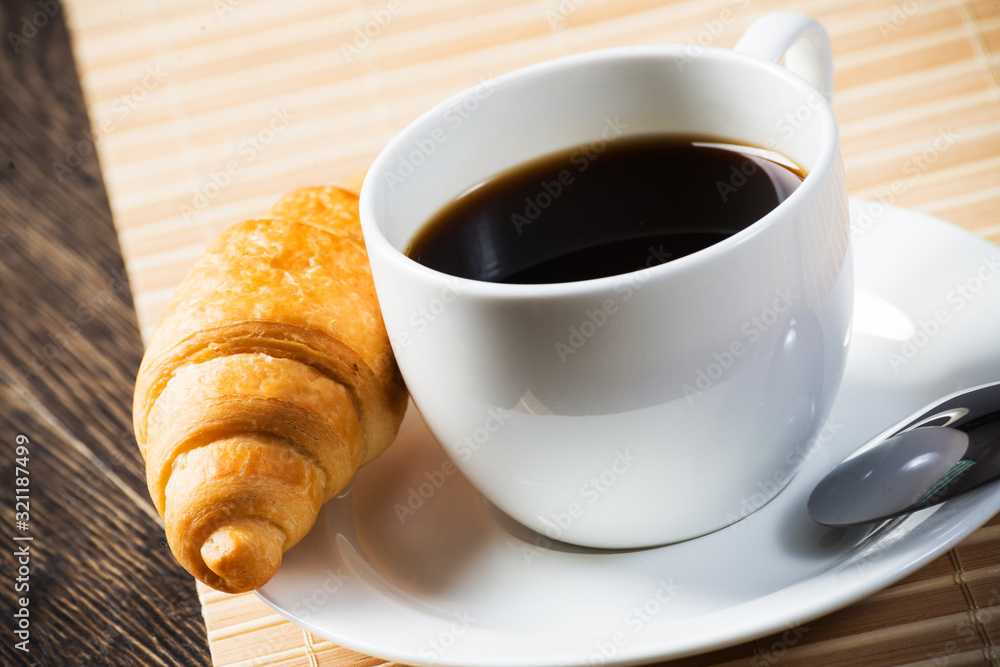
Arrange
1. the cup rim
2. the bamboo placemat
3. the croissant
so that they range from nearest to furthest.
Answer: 1. the cup rim
2. the croissant
3. the bamboo placemat

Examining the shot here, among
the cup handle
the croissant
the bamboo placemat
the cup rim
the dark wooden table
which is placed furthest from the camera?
the bamboo placemat

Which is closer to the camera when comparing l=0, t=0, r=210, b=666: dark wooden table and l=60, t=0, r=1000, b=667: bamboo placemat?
l=0, t=0, r=210, b=666: dark wooden table

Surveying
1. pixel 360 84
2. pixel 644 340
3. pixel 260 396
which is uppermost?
pixel 644 340

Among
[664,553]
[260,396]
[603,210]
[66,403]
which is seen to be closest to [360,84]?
[66,403]

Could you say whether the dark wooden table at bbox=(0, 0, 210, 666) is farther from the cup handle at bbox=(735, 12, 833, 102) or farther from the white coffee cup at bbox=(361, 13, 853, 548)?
the cup handle at bbox=(735, 12, 833, 102)

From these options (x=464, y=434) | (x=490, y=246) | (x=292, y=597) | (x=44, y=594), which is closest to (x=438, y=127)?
(x=490, y=246)

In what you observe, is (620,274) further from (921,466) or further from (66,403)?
(66,403)

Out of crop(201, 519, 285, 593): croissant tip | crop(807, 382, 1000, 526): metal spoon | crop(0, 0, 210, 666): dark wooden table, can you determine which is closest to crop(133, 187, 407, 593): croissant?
crop(201, 519, 285, 593): croissant tip

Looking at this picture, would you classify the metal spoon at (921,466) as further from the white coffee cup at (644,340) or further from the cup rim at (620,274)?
the cup rim at (620,274)
